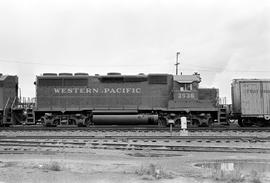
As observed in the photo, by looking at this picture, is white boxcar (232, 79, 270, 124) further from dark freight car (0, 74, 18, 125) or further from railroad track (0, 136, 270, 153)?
dark freight car (0, 74, 18, 125)

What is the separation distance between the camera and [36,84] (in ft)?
90.0

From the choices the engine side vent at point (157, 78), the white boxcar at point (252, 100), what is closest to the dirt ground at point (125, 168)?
the engine side vent at point (157, 78)

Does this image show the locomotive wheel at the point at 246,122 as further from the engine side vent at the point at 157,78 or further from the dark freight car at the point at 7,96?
the dark freight car at the point at 7,96

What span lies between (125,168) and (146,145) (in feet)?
17.0

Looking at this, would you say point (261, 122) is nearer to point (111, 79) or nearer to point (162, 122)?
point (162, 122)

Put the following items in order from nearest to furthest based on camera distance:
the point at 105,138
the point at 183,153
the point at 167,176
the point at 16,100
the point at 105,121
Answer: the point at 167,176 → the point at 183,153 → the point at 105,138 → the point at 105,121 → the point at 16,100

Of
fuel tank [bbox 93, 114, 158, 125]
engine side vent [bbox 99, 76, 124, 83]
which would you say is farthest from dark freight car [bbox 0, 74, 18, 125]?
engine side vent [bbox 99, 76, 124, 83]

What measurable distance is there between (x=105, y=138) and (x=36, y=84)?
10703 mm

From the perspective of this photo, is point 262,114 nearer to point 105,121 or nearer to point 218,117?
point 218,117

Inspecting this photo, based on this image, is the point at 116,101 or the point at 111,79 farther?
the point at 111,79

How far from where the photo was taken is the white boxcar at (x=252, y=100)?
26438mm

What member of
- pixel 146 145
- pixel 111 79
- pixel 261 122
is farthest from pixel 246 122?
pixel 146 145

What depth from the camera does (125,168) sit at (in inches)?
405

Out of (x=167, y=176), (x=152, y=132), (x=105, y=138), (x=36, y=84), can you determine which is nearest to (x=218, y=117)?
(x=152, y=132)
